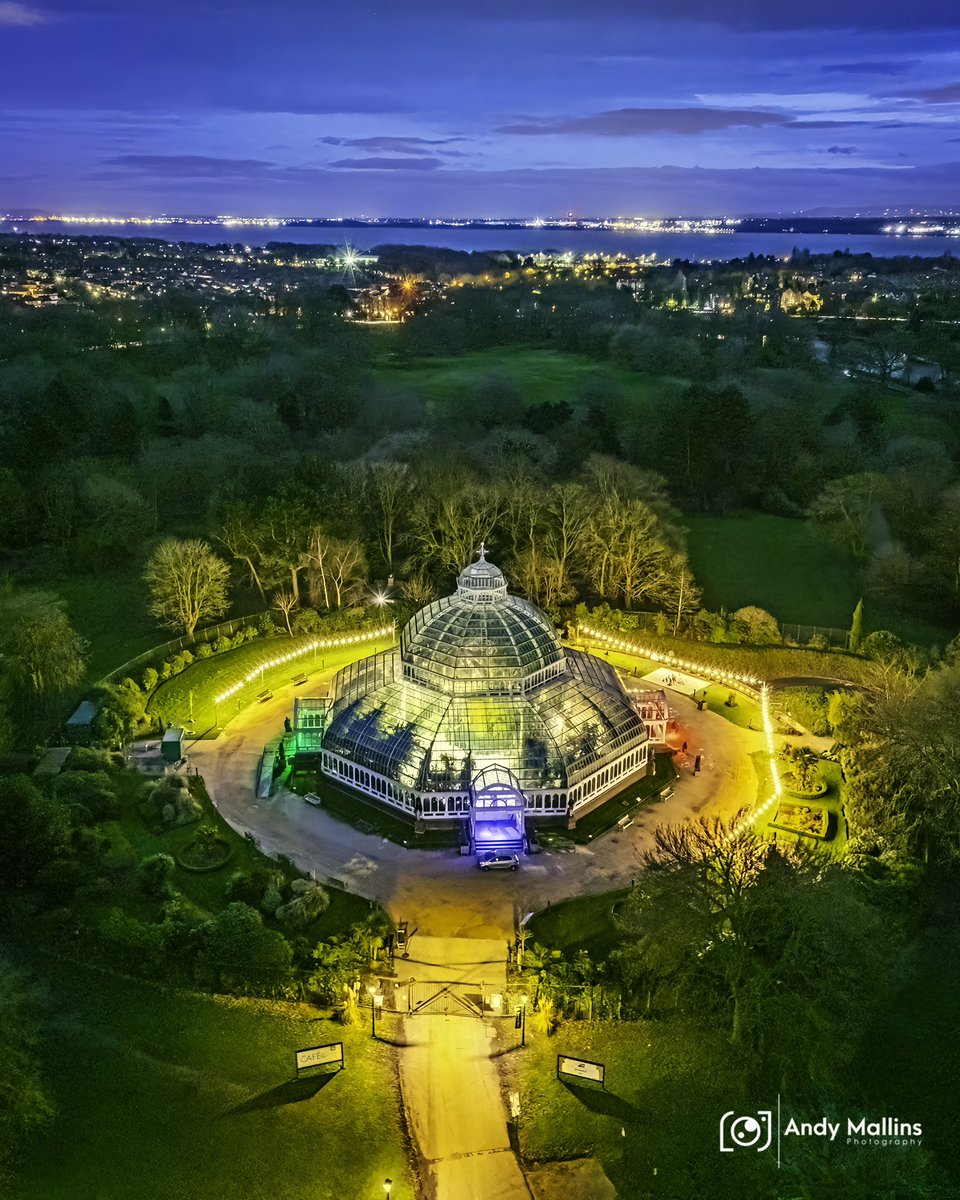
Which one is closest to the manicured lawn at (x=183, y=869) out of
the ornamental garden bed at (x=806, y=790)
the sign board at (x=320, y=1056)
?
the sign board at (x=320, y=1056)

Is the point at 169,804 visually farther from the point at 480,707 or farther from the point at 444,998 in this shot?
the point at 444,998

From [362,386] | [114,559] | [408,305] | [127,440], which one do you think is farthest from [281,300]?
[114,559]

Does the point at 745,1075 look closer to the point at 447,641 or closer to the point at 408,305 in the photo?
the point at 447,641

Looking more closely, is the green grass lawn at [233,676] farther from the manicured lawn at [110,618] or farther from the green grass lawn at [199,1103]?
the green grass lawn at [199,1103]

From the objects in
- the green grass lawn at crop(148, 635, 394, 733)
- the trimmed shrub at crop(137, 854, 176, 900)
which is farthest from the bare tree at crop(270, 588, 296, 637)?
the trimmed shrub at crop(137, 854, 176, 900)

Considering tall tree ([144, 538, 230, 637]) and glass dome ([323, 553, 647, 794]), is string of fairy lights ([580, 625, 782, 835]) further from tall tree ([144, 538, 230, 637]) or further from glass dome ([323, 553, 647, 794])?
tall tree ([144, 538, 230, 637])
